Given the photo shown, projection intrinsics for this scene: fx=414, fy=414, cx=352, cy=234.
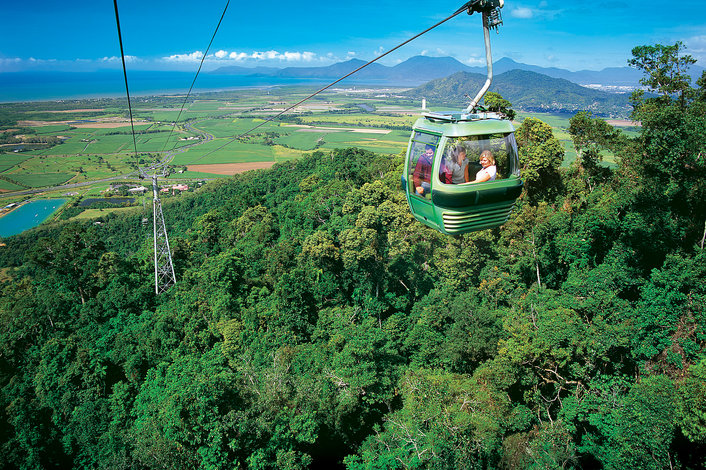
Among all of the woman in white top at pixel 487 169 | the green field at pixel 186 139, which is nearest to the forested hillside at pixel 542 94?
the green field at pixel 186 139

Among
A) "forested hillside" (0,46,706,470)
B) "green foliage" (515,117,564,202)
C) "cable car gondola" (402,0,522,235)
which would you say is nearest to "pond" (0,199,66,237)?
"forested hillside" (0,46,706,470)

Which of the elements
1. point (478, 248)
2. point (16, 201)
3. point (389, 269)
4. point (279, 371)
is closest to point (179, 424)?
point (279, 371)

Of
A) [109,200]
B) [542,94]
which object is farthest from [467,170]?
[542,94]

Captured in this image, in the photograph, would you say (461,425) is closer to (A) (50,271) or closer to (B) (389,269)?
(B) (389,269)

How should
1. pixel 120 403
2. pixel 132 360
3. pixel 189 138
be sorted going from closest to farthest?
pixel 120 403
pixel 132 360
pixel 189 138

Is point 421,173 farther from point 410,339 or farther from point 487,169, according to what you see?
point 410,339

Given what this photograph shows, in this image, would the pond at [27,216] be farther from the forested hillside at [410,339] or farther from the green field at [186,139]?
the forested hillside at [410,339]

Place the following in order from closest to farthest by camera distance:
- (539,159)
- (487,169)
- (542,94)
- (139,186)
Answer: (487,169) → (539,159) → (542,94) → (139,186)
